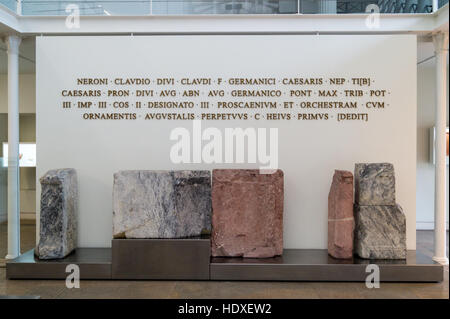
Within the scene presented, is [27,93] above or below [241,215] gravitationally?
above

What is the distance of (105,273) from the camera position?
4.72 meters

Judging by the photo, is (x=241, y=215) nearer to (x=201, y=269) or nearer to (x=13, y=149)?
(x=201, y=269)

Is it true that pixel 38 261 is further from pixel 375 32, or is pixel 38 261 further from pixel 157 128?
pixel 375 32

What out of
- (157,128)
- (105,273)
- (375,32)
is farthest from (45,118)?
(375,32)

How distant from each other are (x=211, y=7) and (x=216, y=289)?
3.57 metres


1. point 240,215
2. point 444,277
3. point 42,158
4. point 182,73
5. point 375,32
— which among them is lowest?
point 444,277

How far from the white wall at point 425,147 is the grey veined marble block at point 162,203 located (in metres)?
5.02

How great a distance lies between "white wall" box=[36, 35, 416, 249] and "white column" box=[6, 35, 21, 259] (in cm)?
29

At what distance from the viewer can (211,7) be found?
565cm

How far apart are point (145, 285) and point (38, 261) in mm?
1253

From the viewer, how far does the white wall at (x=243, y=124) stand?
5.51 m

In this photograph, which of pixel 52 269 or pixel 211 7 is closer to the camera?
pixel 52 269

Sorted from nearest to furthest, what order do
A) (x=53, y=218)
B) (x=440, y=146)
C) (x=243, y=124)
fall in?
1. (x=53, y=218)
2. (x=440, y=146)
3. (x=243, y=124)

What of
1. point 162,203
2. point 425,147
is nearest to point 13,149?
point 162,203
